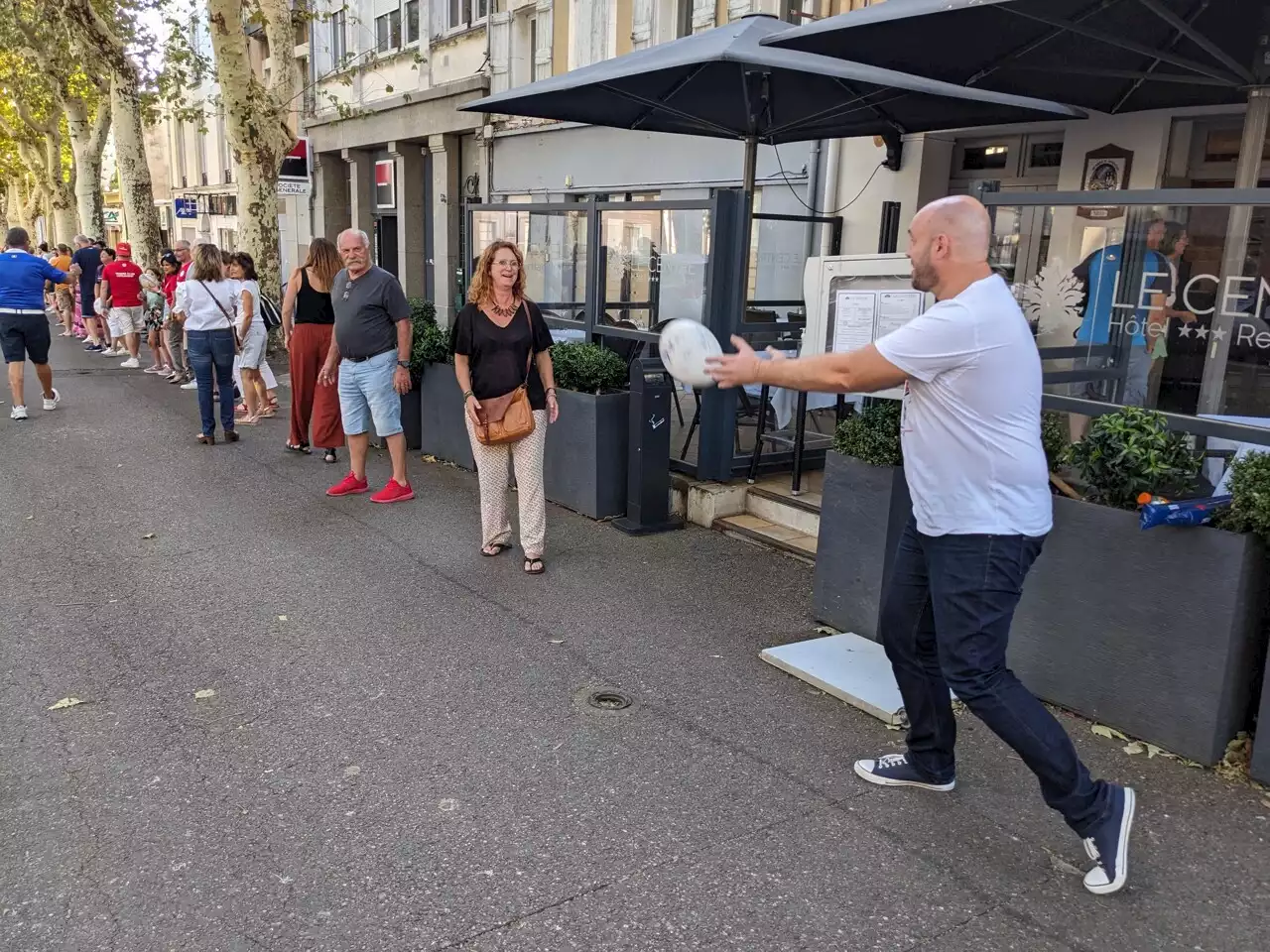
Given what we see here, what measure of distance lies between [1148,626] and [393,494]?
5.16 metres

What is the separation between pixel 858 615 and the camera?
193 inches

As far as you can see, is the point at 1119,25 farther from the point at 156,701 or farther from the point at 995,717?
the point at 156,701

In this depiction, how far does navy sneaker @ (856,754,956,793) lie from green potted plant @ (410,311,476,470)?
17.2ft

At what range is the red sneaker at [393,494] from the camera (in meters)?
7.33

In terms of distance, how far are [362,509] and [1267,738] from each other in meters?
5.52

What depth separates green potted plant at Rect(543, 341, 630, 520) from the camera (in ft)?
22.1

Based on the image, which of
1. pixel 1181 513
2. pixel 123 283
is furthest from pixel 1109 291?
pixel 123 283

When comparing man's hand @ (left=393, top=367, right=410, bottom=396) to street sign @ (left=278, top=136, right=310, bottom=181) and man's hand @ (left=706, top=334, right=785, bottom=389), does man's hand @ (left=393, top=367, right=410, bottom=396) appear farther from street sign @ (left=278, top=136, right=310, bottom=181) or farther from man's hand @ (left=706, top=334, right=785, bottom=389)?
street sign @ (left=278, top=136, right=310, bottom=181)

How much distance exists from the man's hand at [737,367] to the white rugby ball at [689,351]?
5 centimetres

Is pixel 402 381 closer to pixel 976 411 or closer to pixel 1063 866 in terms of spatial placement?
pixel 976 411

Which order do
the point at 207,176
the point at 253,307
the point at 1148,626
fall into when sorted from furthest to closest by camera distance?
the point at 207,176, the point at 253,307, the point at 1148,626

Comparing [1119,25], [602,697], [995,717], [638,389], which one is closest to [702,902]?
[995,717]

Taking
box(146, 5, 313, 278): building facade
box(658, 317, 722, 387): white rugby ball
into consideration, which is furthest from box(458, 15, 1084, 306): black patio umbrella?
box(146, 5, 313, 278): building facade

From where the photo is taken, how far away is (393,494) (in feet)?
24.2
